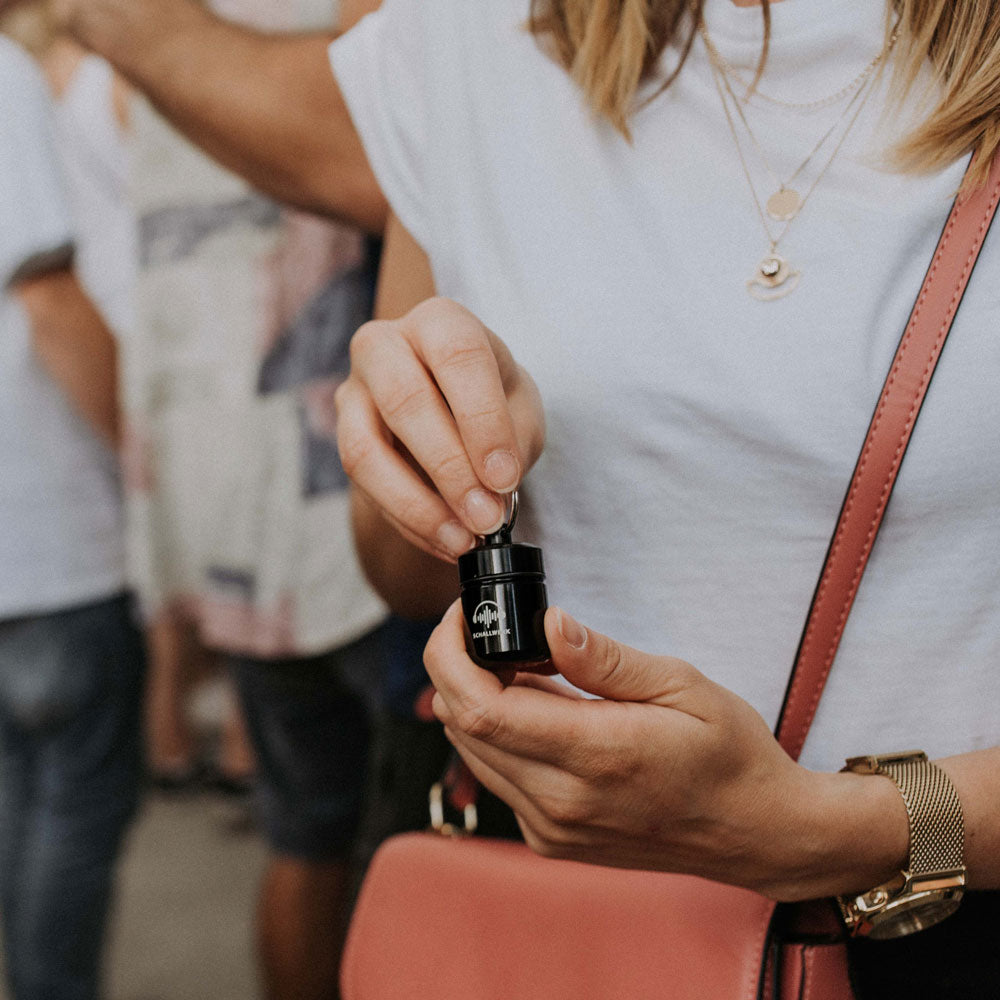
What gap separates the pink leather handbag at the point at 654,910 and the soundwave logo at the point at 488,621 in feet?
0.79

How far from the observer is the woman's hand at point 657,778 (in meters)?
0.57

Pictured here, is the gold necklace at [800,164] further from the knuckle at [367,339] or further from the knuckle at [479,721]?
the knuckle at [479,721]

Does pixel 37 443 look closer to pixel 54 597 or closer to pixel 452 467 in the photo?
pixel 54 597

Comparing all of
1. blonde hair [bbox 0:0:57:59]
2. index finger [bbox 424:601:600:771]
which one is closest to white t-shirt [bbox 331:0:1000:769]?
index finger [bbox 424:601:600:771]

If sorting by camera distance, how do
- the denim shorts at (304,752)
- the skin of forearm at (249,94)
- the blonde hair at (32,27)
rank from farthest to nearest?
the blonde hair at (32,27)
the denim shorts at (304,752)
the skin of forearm at (249,94)

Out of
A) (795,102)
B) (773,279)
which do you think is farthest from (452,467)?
(795,102)

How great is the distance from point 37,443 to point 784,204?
51.4 inches

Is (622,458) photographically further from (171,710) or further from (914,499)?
(171,710)

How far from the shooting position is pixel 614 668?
574mm

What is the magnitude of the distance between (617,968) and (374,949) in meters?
0.24

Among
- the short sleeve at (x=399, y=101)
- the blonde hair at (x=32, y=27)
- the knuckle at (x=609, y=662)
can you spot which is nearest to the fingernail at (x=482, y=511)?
the knuckle at (x=609, y=662)

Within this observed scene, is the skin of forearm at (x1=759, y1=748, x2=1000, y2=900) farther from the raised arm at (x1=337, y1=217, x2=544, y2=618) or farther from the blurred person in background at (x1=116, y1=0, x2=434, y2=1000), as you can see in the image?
the blurred person in background at (x1=116, y1=0, x2=434, y2=1000)

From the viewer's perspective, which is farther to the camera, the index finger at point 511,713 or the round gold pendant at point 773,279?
the round gold pendant at point 773,279

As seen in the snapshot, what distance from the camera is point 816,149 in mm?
734
